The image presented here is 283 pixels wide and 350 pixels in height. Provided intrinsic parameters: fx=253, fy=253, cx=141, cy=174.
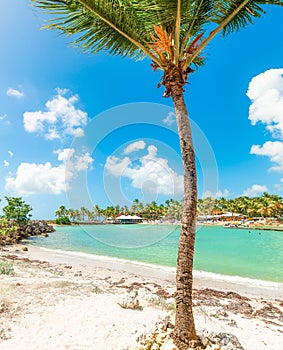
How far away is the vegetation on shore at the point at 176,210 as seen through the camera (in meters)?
75.2

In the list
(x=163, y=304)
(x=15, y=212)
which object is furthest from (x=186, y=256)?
(x=15, y=212)

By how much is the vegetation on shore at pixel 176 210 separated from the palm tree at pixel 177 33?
66.6 meters

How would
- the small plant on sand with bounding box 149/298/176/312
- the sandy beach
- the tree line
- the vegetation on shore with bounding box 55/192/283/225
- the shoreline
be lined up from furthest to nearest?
the vegetation on shore with bounding box 55/192/283/225 < the tree line < the shoreline < the small plant on sand with bounding box 149/298/176/312 < the sandy beach

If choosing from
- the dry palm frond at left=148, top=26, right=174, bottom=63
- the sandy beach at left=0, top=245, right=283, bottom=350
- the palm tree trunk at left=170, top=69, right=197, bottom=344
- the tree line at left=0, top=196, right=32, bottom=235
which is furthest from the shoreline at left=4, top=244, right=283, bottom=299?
the tree line at left=0, top=196, right=32, bottom=235

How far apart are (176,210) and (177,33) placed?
7507 centimetres

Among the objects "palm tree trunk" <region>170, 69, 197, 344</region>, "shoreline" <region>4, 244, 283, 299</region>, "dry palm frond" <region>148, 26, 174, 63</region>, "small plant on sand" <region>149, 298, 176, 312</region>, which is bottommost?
"shoreline" <region>4, 244, 283, 299</region>

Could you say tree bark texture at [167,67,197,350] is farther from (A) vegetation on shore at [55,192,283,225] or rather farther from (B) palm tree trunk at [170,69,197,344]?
(A) vegetation on shore at [55,192,283,225]

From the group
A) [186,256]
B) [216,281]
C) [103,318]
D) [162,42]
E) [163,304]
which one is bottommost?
[216,281]

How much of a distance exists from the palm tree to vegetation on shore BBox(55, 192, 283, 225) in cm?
6662

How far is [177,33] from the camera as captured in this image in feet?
11.8

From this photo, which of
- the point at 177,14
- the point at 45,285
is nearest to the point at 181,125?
the point at 177,14

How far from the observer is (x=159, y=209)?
101 metres

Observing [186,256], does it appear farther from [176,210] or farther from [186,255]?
[176,210]

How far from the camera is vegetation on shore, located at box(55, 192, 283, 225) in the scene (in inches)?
2960
